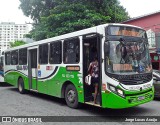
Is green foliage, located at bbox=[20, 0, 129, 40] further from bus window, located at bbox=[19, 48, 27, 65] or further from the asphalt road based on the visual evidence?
the asphalt road

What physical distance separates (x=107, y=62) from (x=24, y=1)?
19449 millimetres

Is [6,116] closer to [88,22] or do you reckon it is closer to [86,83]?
[86,83]

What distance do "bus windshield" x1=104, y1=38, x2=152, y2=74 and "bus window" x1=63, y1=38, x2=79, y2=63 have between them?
1680 millimetres

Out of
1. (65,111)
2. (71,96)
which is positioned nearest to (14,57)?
(71,96)

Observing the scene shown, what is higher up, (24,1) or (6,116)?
(24,1)

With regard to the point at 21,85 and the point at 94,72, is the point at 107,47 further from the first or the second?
the point at 21,85

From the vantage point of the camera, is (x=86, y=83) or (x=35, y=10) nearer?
(x=86, y=83)

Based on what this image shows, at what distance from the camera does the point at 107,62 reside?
7.32 meters

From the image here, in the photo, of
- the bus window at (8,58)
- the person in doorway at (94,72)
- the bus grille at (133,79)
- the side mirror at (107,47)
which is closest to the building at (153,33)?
the bus grille at (133,79)

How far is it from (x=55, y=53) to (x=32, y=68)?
2599 mm

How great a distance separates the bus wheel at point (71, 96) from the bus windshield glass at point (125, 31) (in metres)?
2.61

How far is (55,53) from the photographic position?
396 inches

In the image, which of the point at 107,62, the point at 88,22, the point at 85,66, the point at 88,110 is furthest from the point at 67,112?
the point at 88,22

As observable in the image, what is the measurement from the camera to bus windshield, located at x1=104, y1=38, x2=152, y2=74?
24.0ft
